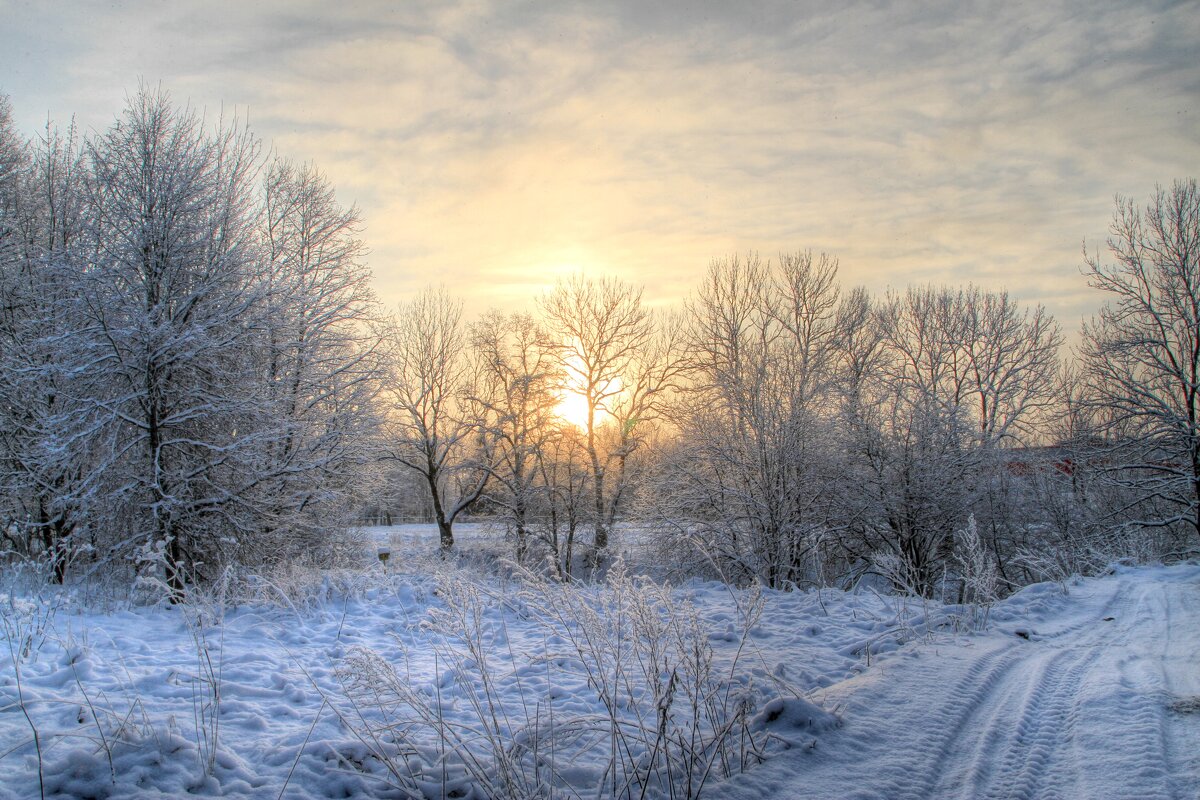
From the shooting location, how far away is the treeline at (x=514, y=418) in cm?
1001

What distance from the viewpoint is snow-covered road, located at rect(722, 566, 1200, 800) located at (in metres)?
3.12

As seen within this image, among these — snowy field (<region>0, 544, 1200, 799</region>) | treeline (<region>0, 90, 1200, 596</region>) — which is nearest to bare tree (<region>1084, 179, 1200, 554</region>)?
treeline (<region>0, 90, 1200, 596</region>)

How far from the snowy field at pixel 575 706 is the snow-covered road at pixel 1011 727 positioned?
0.02 metres

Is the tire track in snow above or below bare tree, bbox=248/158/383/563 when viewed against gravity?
below

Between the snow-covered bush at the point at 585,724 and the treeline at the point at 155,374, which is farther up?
the treeline at the point at 155,374

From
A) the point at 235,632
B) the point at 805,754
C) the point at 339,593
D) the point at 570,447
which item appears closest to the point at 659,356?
the point at 570,447

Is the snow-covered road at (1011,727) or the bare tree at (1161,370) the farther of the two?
the bare tree at (1161,370)

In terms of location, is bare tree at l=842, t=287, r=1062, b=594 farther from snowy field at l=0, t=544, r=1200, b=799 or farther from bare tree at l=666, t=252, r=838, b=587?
snowy field at l=0, t=544, r=1200, b=799

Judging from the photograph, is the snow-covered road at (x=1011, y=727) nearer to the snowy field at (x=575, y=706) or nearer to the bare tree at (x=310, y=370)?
the snowy field at (x=575, y=706)

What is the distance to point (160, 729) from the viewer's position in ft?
11.6

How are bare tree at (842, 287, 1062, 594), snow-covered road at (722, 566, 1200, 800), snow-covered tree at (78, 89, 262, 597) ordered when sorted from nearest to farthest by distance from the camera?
snow-covered road at (722, 566, 1200, 800) → snow-covered tree at (78, 89, 262, 597) → bare tree at (842, 287, 1062, 594)

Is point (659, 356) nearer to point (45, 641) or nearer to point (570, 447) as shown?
point (570, 447)

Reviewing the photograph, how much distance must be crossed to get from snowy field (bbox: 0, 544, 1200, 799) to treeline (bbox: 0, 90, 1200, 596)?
3.77 feet

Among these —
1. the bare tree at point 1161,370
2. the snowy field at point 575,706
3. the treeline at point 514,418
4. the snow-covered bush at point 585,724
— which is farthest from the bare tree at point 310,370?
the bare tree at point 1161,370
